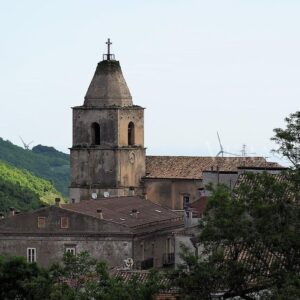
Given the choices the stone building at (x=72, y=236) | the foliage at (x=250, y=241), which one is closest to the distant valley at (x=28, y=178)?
the stone building at (x=72, y=236)

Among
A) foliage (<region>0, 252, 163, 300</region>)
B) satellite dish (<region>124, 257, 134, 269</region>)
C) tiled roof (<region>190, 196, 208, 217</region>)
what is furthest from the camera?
tiled roof (<region>190, 196, 208, 217</region>)

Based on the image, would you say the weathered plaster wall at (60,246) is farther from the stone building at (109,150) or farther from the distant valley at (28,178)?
the distant valley at (28,178)

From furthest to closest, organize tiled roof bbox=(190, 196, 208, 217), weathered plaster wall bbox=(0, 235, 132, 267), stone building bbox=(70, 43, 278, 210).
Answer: stone building bbox=(70, 43, 278, 210), weathered plaster wall bbox=(0, 235, 132, 267), tiled roof bbox=(190, 196, 208, 217)

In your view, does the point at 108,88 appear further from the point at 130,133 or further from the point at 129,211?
the point at 129,211

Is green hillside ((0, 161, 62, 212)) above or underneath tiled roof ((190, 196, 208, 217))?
above

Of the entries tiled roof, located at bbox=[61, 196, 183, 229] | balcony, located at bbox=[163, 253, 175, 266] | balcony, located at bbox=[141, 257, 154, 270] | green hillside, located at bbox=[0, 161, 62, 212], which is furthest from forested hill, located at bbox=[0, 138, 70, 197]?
balcony, located at bbox=[141, 257, 154, 270]

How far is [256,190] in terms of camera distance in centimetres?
3981

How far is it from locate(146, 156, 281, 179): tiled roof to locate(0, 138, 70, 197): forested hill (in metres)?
82.7

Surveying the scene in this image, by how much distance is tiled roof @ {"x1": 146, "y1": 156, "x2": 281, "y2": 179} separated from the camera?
8250 cm

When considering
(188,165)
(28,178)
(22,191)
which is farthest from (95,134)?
(28,178)

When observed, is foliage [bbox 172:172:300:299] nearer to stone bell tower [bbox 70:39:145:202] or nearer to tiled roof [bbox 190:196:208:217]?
tiled roof [bbox 190:196:208:217]

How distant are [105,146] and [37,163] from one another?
98.5 meters

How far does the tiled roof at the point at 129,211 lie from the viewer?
7125 cm

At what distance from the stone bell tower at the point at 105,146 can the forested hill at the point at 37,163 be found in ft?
268
